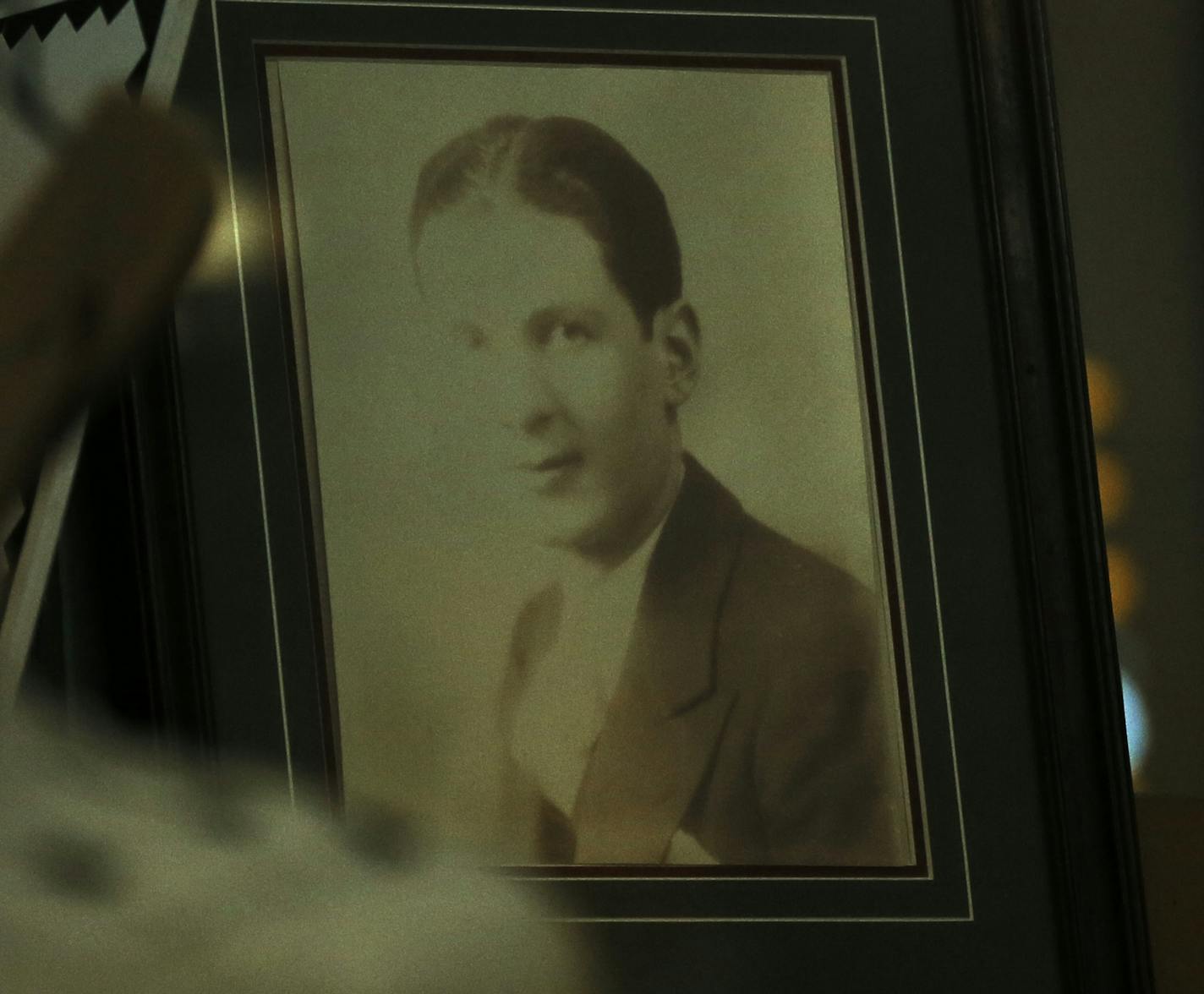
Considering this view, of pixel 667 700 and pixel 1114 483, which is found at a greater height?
pixel 1114 483

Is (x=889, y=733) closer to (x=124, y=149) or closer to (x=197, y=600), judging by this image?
(x=197, y=600)

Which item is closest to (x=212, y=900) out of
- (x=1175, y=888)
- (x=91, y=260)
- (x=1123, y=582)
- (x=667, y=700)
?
(x=91, y=260)

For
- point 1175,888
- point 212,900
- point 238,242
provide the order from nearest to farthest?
point 212,900 → point 238,242 → point 1175,888

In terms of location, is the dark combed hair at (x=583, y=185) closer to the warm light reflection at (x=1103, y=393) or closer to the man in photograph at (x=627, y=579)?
the man in photograph at (x=627, y=579)

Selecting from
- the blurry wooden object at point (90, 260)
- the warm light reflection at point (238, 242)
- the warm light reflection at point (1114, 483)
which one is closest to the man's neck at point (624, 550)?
the warm light reflection at point (238, 242)

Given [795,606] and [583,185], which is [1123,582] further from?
[583,185]

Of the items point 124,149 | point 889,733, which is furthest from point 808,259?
point 124,149

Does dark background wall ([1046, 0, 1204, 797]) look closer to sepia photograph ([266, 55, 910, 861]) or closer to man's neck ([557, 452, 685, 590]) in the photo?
sepia photograph ([266, 55, 910, 861])
